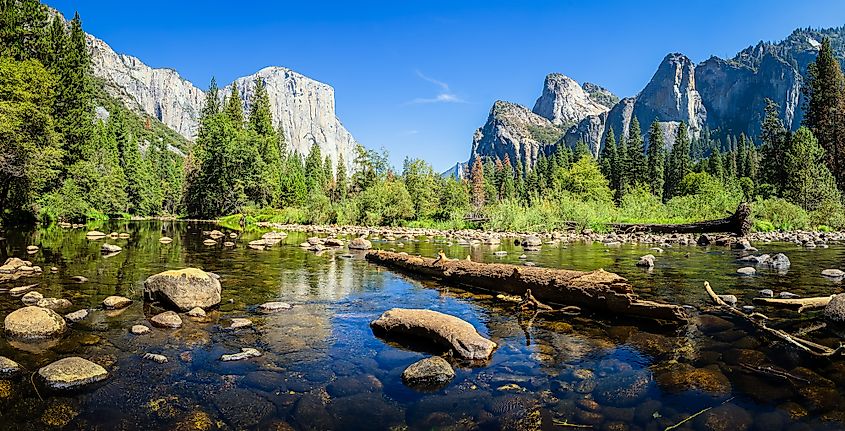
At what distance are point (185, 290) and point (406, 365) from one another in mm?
4913

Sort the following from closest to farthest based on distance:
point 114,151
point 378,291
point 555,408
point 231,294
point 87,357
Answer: point 555,408 → point 87,357 → point 231,294 → point 378,291 → point 114,151

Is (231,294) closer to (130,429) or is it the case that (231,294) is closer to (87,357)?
(87,357)

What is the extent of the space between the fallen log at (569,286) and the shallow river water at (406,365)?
29 cm

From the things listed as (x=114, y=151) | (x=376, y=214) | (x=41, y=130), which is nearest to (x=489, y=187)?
(x=376, y=214)

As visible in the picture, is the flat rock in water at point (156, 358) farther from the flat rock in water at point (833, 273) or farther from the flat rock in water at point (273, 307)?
the flat rock in water at point (833, 273)

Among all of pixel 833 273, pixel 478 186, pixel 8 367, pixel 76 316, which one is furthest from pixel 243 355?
pixel 478 186

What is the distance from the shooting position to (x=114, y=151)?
239ft

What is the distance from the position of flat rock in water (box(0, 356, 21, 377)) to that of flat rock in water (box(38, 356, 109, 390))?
1.01 ft

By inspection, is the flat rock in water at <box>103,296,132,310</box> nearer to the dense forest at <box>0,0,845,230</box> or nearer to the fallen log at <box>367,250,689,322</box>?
the fallen log at <box>367,250,689,322</box>

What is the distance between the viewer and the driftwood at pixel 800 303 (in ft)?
26.4

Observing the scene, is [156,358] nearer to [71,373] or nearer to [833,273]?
[71,373]

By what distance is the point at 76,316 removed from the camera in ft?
24.6

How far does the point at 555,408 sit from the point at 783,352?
3616 mm

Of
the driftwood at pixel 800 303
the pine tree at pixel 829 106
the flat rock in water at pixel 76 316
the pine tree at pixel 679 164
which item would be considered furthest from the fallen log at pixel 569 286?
the pine tree at pixel 679 164
